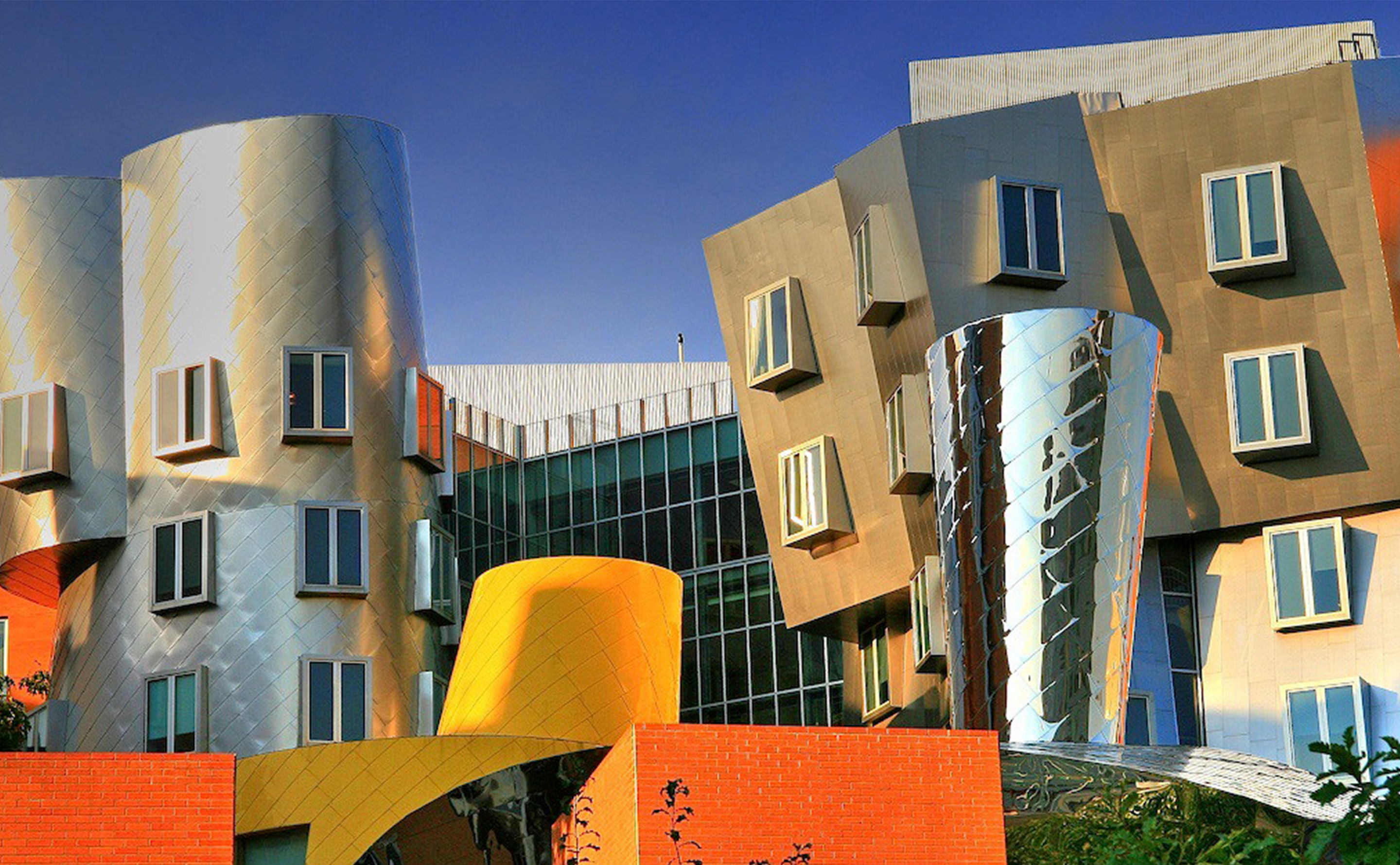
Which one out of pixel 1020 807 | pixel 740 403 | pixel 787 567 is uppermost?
pixel 740 403

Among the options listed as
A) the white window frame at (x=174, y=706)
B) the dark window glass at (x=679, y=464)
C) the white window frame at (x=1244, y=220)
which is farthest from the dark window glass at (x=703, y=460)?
the white window frame at (x=1244, y=220)

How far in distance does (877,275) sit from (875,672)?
7.42 m

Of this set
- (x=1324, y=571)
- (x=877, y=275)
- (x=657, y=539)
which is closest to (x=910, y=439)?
(x=877, y=275)

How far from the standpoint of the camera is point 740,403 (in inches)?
1499

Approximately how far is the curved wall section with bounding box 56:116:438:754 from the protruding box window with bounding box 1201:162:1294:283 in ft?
42.9

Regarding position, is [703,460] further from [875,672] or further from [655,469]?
[875,672]

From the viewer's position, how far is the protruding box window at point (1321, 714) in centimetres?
3216

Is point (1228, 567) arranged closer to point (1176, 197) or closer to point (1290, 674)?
point (1290, 674)

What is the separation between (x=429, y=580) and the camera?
1452 inches

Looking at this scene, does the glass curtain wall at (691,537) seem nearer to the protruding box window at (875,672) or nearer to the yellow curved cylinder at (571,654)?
the protruding box window at (875,672)

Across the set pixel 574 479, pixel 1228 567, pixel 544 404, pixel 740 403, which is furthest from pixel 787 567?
pixel 544 404

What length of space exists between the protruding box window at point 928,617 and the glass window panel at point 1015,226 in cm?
456

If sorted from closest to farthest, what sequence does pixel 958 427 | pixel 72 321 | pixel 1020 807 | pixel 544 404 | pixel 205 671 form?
pixel 1020 807, pixel 958 427, pixel 205 671, pixel 72 321, pixel 544 404

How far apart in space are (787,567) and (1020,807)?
673 inches
